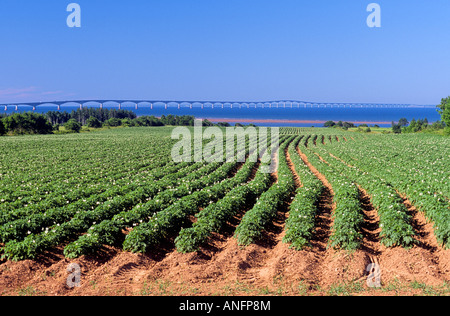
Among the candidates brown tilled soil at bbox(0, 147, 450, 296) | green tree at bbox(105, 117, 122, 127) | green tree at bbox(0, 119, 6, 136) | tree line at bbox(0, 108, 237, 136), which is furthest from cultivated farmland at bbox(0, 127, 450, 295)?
green tree at bbox(105, 117, 122, 127)

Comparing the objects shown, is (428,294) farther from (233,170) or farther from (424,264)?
(233,170)

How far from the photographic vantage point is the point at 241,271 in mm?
8938

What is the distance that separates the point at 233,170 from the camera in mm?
27453

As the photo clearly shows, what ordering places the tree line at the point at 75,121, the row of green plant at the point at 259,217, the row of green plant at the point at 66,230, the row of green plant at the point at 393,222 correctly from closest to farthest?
the row of green plant at the point at 66,230, the row of green plant at the point at 393,222, the row of green plant at the point at 259,217, the tree line at the point at 75,121

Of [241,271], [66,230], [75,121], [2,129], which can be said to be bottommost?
[241,271]

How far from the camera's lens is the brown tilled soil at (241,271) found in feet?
25.9

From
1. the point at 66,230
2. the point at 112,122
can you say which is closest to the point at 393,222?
the point at 66,230

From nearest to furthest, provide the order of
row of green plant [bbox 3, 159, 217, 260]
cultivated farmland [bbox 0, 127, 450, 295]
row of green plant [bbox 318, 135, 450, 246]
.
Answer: cultivated farmland [bbox 0, 127, 450, 295], row of green plant [bbox 3, 159, 217, 260], row of green plant [bbox 318, 135, 450, 246]

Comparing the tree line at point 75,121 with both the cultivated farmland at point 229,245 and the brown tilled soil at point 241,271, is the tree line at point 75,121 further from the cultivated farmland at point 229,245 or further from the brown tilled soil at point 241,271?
the brown tilled soil at point 241,271

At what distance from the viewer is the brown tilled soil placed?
7.89 metres

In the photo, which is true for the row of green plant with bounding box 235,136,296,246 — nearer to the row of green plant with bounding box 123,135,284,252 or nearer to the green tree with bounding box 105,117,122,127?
the row of green plant with bounding box 123,135,284,252

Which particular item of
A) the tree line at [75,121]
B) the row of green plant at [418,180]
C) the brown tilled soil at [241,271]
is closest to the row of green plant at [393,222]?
the row of green plant at [418,180]

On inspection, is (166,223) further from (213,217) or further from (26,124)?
(26,124)
